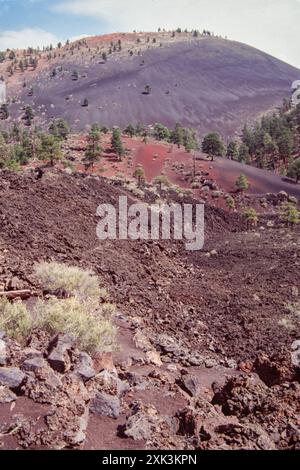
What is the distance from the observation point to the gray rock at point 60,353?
459 cm

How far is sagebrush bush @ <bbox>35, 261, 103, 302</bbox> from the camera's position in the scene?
7626mm

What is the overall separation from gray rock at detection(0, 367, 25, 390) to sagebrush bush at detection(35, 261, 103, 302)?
3.20 metres

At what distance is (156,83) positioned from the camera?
341ft

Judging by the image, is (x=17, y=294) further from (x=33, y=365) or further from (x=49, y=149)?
(x=49, y=149)

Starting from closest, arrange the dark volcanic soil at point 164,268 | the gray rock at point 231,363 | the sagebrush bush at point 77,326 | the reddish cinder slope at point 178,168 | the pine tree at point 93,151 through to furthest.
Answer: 1. the sagebrush bush at point 77,326
2. the gray rock at point 231,363
3. the dark volcanic soil at point 164,268
4. the pine tree at point 93,151
5. the reddish cinder slope at point 178,168

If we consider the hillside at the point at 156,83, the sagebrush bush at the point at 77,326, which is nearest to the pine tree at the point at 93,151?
the sagebrush bush at the point at 77,326

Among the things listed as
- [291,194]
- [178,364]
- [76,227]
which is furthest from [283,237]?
[291,194]

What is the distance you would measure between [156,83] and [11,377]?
350 ft

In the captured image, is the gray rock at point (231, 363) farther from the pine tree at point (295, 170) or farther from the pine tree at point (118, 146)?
the pine tree at point (295, 170)

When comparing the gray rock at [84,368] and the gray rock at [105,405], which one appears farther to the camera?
the gray rock at [84,368]

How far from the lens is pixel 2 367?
4.27 metres

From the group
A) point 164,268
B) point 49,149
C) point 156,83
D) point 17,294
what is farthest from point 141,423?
point 156,83

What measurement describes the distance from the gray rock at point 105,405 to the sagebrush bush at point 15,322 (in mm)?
1372

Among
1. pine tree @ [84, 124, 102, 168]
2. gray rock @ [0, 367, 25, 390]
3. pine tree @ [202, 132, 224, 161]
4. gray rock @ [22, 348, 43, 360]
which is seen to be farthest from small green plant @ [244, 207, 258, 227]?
gray rock @ [0, 367, 25, 390]
